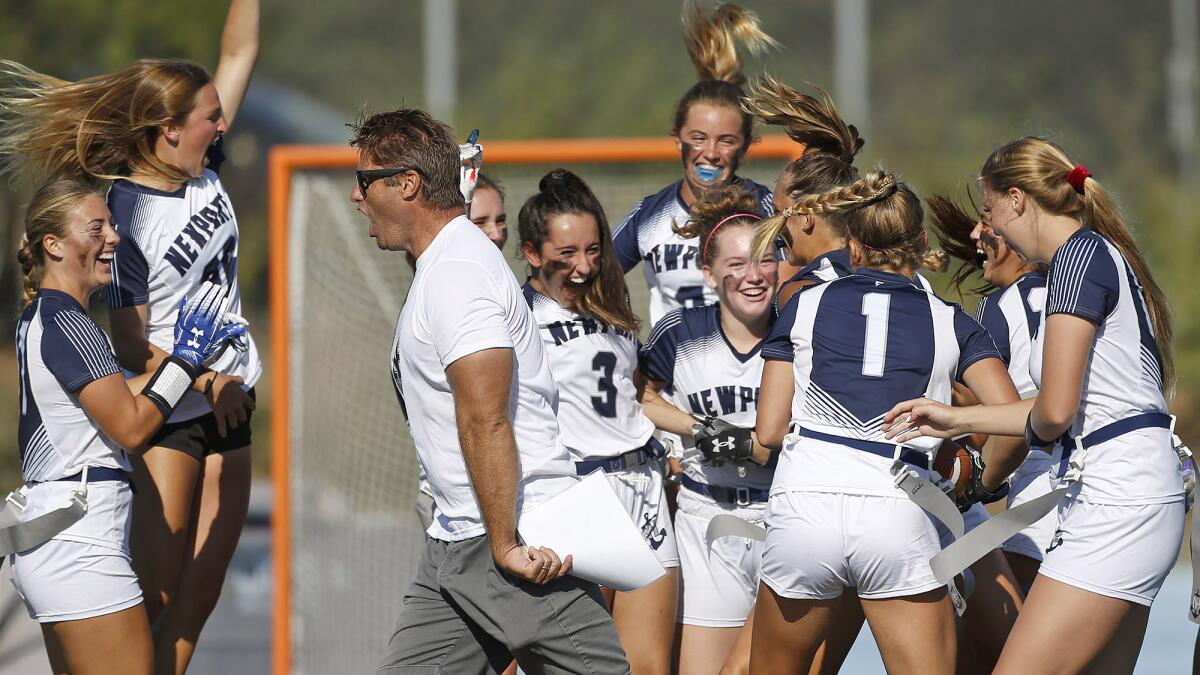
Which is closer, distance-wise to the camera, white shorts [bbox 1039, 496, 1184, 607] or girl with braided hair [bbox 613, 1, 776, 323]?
white shorts [bbox 1039, 496, 1184, 607]

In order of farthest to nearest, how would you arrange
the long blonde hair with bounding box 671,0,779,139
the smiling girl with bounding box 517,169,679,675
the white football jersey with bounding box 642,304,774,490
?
1. the long blonde hair with bounding box 671,0,779,139
2. the white football jersey with bounding box 642,304,774,490
3. the smiling girl with bounding box 517,169,679,675

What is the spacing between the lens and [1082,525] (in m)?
3.67

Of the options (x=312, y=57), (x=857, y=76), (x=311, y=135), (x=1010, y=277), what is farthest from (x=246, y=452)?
(x=312, y=57)

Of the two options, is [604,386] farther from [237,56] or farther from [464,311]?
[237,56]

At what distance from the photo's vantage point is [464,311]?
325cm

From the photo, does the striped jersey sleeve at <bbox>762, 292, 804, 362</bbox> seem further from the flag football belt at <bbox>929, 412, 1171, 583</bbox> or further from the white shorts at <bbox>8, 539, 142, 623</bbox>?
the white shorts at <bbox>8, 539, 142, 623</bbox>

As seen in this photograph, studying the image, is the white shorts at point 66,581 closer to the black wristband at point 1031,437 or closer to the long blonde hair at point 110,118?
the long blonde hair at point 110,118

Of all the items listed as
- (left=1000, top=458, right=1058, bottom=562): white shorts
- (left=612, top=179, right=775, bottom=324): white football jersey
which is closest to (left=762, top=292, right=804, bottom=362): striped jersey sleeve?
(left=1000, top=458, right=1058, bottom=562): white shorts

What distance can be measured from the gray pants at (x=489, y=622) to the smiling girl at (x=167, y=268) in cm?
126

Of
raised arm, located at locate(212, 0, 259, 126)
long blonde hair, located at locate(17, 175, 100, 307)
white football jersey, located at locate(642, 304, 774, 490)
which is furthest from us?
raised arm, located at locate(212, 0, 259, 126)

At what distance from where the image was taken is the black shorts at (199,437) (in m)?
4.43

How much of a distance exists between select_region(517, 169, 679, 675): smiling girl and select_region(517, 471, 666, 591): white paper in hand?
95 cm

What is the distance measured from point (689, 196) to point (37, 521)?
2512 mm

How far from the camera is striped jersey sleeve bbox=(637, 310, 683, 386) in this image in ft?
15.1
